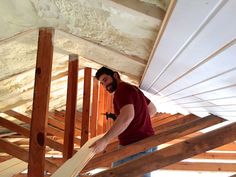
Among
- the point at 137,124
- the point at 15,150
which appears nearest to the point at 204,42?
the point at 137,124

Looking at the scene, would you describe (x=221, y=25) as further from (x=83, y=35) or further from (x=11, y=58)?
(x=11, y=58)

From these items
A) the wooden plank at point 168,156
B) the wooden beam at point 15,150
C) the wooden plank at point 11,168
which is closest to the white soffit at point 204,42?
the wooden plank at point 168,156

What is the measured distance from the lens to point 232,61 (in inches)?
31.9

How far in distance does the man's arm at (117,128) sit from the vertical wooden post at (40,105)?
0.38 meters

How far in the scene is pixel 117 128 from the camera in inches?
73.6

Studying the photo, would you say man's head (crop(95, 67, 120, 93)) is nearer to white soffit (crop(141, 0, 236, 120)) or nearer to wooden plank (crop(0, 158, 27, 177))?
white soffit (crop(141, 0, 236, 120))

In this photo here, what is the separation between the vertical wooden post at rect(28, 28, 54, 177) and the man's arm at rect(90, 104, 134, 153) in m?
0.38

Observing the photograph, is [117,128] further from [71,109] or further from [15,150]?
[71,109]

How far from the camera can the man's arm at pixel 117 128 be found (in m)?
1.82

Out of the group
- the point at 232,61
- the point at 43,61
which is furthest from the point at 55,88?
the point at 232,61

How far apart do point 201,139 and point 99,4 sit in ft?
2.65

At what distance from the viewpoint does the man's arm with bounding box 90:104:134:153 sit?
1.82m

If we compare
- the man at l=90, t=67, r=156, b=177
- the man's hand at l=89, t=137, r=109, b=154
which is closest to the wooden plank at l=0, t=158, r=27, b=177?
the man at l=90, t=67, r=156, b=177

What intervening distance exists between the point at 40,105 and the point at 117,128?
1.90 ft
